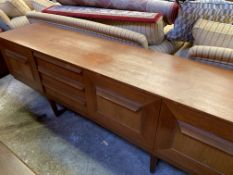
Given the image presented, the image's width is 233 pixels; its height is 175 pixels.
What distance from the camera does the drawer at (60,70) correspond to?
1.09 m

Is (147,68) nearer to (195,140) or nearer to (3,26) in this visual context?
(195,140)

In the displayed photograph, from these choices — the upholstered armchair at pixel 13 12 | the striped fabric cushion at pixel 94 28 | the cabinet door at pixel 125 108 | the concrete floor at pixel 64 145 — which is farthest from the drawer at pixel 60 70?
the upholstered armchair at pixel 13 12

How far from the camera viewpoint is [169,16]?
119 centimetres

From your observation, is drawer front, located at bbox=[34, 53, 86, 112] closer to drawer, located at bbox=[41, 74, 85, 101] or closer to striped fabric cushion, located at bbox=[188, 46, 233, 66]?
drawer, located at bbox=[41, 74, 85, 101]

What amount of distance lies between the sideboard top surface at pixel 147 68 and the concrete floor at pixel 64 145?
66 cm

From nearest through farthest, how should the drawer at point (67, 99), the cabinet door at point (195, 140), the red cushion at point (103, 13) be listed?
1. the cabinet door at point (195, 140)
2. the red cushion at point (103, 13)
3. the drawer at point (67, 99)

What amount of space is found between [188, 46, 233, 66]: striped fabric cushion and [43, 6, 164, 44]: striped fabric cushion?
26 centimetres

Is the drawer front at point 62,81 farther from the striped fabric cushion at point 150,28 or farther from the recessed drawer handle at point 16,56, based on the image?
the striped fabric cushion at point 150,28

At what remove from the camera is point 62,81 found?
124 cm

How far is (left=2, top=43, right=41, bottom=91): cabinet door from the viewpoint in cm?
132

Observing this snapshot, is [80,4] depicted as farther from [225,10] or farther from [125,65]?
[225,10]

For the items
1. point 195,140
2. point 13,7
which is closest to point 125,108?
point 195,140

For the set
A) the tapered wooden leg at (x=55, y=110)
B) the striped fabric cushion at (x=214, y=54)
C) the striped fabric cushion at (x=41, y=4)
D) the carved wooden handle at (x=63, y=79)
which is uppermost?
the striped fabric cushion at (x=41, y=4)

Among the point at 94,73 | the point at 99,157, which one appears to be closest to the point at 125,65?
the point at 94,73
